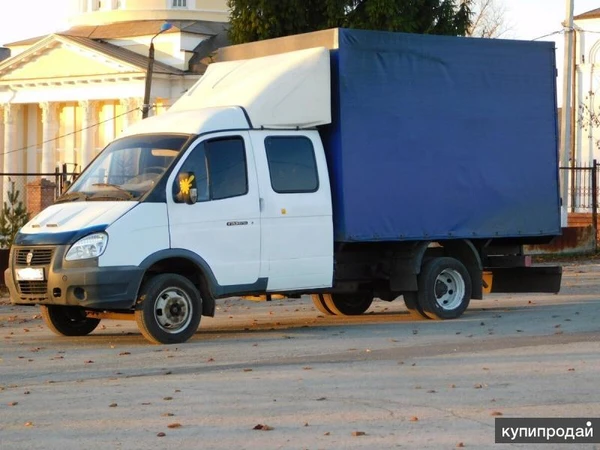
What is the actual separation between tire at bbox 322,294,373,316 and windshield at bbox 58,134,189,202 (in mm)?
3827

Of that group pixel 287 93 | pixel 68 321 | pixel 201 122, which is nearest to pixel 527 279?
pixel 287 93

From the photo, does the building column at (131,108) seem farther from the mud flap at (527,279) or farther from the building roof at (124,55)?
the mud flap at (527,279)

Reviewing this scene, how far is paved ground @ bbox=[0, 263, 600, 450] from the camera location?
9.09 meters

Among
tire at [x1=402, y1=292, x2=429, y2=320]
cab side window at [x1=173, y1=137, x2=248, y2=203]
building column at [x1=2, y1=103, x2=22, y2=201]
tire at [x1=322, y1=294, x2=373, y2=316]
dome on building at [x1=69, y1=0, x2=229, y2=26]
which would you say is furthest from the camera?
building column at [x1=2, y1=103, x2=22, y2=201]

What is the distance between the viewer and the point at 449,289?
16781mm

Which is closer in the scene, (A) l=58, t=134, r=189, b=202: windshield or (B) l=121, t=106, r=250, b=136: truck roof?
(A) l=58, t=134, r=189, b=202: windshield

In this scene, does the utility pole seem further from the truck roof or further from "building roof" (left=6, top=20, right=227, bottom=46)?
A: "building roof" (left=6, top=20, right=227, bottom=46)

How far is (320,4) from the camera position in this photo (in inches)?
1829

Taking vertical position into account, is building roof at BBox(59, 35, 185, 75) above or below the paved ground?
above

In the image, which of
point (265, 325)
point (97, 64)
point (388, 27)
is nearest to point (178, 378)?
point (265, 325)

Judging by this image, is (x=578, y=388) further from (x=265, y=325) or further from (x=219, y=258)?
(x=265, y=325)

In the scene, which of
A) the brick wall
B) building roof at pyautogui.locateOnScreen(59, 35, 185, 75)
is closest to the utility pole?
the brick wall

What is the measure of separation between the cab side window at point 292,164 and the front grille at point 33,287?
2633 mm

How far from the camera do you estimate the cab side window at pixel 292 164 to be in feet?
49.7
